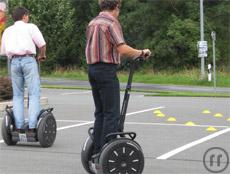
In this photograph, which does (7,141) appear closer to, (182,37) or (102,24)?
(102,24)

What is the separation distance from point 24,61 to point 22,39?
30cm

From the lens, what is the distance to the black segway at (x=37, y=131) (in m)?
8.84

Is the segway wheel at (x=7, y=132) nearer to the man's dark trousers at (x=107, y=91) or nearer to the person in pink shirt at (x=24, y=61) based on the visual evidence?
the person in pink shirt at (x=24, y=61)

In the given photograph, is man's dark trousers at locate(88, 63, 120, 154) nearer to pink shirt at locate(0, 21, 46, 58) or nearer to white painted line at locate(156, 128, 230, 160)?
white painted line at locate(156, 128, 230, 160)

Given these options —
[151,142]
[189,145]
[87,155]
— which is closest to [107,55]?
[87,155]

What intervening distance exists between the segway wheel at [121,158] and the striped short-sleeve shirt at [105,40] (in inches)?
33.0

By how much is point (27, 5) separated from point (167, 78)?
13881 millimetres

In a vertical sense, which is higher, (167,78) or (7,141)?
(7,141)

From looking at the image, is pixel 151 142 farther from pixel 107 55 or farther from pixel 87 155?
pixel 107 55

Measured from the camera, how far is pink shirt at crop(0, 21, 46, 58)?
348 inches

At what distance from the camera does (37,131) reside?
883 cm

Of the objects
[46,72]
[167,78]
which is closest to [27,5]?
[46,72]

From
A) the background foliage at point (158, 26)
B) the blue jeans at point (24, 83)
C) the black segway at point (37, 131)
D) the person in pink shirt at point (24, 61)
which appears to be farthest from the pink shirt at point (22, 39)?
the background foliage at point (158, 26)

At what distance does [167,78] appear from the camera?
40969mm
